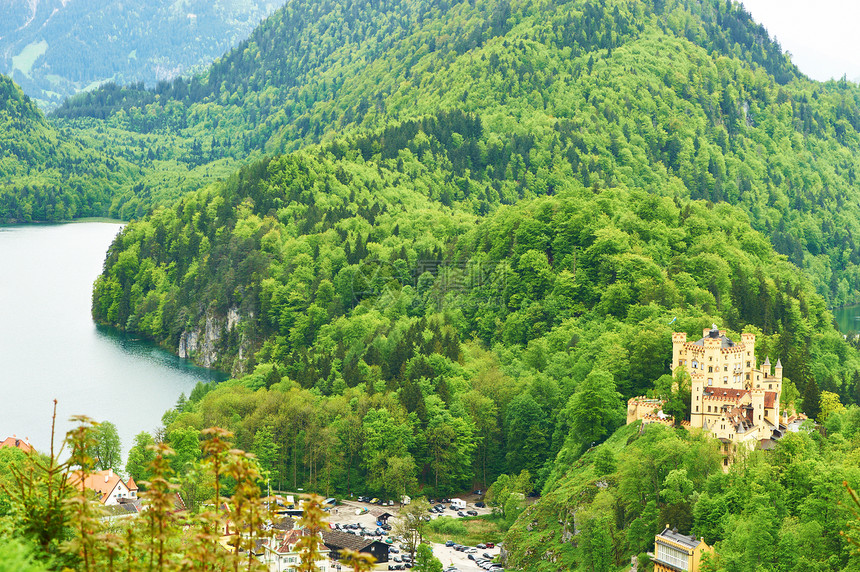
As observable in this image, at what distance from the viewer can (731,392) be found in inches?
3652

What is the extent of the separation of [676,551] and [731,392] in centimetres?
1326

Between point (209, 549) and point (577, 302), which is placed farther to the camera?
point (577, 302)

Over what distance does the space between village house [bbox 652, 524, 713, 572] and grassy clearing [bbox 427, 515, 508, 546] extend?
1947 centimetres

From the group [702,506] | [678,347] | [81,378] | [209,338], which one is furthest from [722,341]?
[209,338]

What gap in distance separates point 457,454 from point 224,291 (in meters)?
80.0

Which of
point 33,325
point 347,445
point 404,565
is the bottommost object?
point 404,565

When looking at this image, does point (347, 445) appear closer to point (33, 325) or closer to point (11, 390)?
point (11, 390)

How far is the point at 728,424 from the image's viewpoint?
90750 mm

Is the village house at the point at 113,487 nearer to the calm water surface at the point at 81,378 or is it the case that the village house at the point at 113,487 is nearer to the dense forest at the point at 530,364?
the dense forest at the point at 530,364

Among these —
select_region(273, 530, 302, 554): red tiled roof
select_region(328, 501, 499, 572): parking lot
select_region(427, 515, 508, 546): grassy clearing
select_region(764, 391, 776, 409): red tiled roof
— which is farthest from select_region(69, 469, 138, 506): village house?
select_region(764, 391, 776, 409): red tiled roof

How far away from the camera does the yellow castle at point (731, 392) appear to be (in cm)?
9112

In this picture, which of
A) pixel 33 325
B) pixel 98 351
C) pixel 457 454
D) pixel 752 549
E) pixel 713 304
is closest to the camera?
pixel 752 549

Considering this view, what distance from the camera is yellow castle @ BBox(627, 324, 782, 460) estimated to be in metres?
91.1

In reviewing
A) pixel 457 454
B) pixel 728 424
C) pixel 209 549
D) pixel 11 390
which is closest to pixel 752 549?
pixel 728 424
